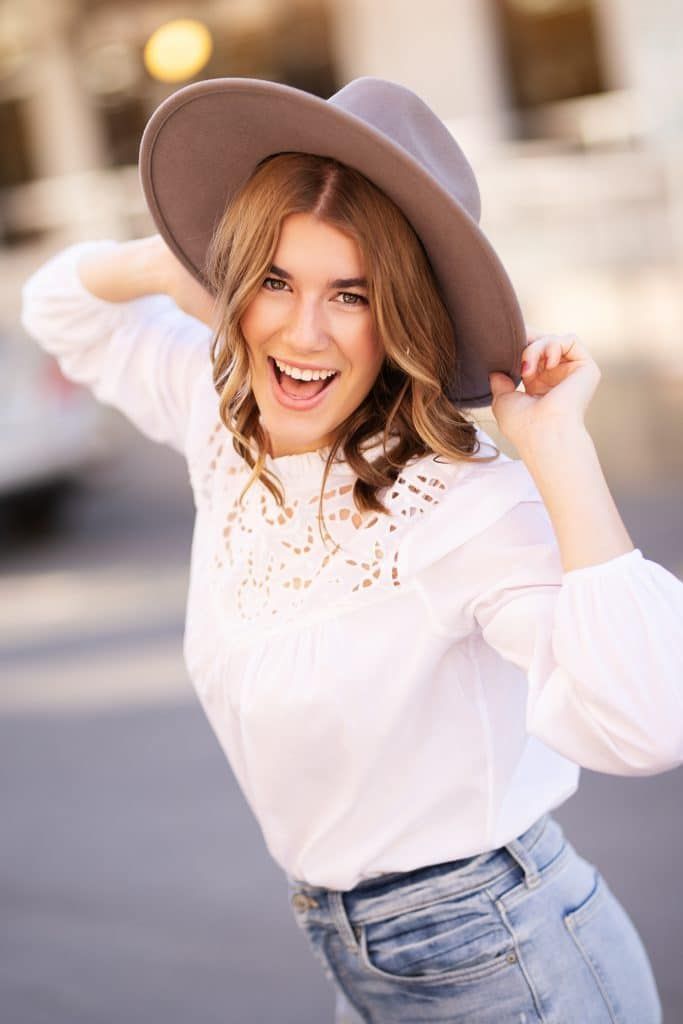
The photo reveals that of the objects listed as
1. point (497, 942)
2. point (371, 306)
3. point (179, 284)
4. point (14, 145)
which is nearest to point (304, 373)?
point (371, 306)

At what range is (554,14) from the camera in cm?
1229

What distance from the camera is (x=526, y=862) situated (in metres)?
1.79

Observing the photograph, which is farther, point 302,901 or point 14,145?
point 14,145

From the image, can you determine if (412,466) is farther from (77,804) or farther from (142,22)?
(142,22)

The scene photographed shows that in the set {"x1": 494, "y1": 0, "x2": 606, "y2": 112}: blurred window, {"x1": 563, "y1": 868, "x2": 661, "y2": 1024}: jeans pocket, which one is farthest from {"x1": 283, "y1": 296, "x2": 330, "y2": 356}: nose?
{"x1": 494, "y1": 0, "x2": 606, "y2": 112}: blurred window

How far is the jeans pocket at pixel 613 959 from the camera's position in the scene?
1.76m

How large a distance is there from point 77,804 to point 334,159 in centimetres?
318

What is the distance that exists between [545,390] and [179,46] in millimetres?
13058

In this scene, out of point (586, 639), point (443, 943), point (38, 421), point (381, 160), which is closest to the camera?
point (586, 639)

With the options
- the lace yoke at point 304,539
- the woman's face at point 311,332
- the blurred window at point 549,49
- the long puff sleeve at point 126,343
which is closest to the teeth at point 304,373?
the woman's face at point 311,332

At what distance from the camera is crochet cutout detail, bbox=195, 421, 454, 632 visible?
5.78 feet

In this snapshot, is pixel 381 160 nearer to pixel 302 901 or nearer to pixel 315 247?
pixel 315 247

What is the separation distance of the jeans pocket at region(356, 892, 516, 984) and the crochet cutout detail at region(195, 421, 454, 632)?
423 millimetres

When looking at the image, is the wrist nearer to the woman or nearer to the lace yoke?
the woman
